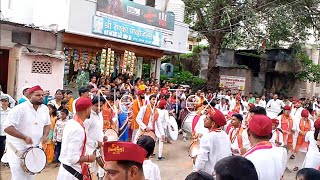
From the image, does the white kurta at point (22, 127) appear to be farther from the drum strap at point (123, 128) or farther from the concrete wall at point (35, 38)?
the concrete wall at point (35, 38)

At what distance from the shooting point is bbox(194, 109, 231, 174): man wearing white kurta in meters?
4.78

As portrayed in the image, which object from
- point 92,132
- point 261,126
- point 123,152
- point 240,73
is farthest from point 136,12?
point 123,152

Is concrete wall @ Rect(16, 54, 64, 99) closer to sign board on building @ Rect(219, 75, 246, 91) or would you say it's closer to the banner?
the banner

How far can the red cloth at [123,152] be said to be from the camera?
2.48 meters

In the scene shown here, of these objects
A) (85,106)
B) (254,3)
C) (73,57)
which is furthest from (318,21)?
(85,106)

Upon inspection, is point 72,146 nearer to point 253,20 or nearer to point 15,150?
point 15,150

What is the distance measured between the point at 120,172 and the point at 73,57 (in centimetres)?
1138

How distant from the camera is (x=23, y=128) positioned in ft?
16.9

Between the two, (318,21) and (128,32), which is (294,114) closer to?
(128,32)

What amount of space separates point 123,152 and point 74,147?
1.95 m

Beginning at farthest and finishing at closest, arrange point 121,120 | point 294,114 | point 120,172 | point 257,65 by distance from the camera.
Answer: point 257,65 < point 294,114 < point 121,120 < point 120,172

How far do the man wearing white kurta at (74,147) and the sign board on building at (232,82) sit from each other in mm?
16800

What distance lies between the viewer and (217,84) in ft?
69.4

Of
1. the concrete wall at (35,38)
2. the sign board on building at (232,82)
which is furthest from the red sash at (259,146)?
the sign board on building at (232,82)
